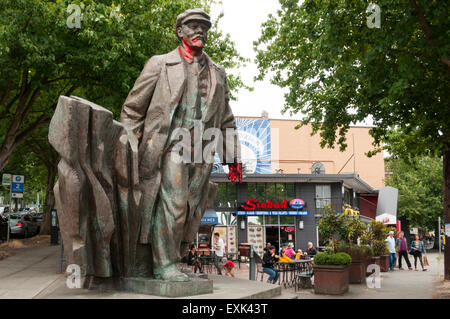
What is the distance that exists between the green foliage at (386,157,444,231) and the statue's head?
37.7 m

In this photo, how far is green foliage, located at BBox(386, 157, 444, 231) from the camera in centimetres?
4103

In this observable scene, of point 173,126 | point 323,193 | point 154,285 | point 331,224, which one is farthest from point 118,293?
point 323,193

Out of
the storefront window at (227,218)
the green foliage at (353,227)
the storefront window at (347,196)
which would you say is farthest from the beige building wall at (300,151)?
the green foliage at (353,227)

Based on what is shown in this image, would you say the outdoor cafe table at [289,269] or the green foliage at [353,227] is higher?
the green foliage at [353,227]

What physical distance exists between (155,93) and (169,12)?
7.96 metres

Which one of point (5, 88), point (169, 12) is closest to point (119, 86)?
point (169, 12)

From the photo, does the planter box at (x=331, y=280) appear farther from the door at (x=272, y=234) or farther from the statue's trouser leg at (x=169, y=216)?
the door at (x=272, y=234)

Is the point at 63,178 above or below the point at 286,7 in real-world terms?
below

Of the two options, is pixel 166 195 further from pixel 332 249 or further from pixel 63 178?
pixel 332 249

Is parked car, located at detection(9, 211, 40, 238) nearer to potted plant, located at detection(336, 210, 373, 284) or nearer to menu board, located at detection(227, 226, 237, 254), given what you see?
menu board, located at detection(227, 226, 237, 254)

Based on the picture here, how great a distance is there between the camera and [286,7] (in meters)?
14.9

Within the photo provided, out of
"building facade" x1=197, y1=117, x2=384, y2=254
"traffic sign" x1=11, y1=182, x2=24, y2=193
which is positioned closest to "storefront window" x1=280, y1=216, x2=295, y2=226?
"building facade" x1=197, y1=117, x2=384, y2=254

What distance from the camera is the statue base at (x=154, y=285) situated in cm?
512

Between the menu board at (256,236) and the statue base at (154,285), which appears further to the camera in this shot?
the menu board at (256,236)
